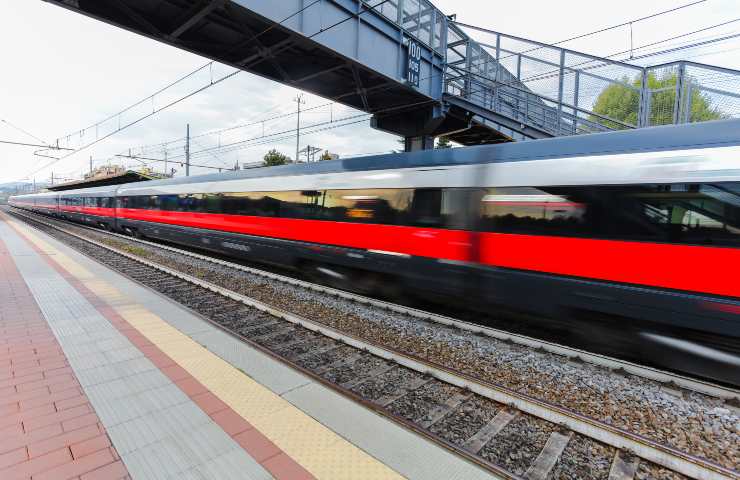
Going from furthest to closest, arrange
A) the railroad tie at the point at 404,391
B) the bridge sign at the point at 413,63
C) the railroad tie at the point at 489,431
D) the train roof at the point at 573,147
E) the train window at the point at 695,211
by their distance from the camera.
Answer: the bridge sign at the point at 413,63
the train roof at the point at 573,147
the train window at the point at 695,211
the railroad tie at the point at 404,391
the railroad tie at the point at 489,431

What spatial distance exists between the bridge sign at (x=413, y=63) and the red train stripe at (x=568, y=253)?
8603mm

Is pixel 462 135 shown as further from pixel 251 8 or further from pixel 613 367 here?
pixel 613 367

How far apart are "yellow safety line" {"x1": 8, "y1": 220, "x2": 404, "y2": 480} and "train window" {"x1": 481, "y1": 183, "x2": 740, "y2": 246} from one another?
3.90 metres

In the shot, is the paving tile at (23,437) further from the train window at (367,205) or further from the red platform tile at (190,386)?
the train window at (367,205)

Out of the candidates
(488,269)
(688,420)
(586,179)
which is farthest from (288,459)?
(586,179)

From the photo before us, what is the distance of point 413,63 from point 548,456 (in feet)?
46.3

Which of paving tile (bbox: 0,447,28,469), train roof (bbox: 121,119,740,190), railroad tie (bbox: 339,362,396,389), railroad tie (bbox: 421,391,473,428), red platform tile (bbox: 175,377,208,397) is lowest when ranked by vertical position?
railroad tie (bbox: 421,391,473,428)

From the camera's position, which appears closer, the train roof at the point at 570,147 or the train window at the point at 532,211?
the train roof at the point at 570,147

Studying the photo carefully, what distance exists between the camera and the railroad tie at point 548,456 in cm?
275

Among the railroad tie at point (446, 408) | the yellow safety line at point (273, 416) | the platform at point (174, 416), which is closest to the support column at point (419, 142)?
the platform at point (174, 416)

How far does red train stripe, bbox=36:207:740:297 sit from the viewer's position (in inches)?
154

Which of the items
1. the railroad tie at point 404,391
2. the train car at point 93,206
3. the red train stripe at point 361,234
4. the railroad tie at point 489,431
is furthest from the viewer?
the train car at point 93,206

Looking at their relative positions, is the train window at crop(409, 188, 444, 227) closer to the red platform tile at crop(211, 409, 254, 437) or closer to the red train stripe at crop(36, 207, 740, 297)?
the red train stripe at crop(36, 207, 740, 297)

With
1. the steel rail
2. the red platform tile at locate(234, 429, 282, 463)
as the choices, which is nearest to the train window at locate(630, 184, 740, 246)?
the steel rail
